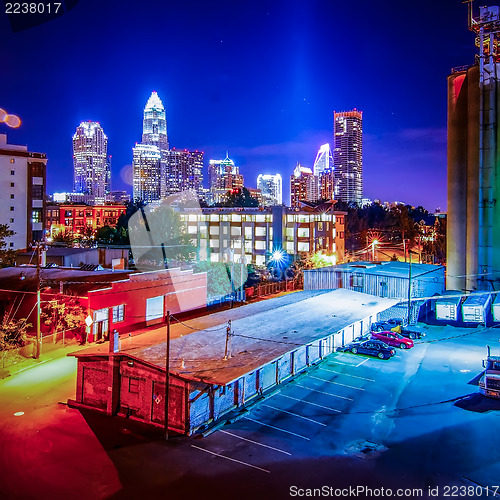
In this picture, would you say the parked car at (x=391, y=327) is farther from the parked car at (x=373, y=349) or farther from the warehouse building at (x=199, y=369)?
the warehouse building at (x=199, y=369)

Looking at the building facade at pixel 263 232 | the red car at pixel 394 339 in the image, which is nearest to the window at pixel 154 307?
the red car at pixel 394 339

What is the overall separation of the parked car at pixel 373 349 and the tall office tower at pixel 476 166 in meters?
16.8

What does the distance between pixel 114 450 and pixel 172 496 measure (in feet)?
11.1

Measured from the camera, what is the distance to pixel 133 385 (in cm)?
1680

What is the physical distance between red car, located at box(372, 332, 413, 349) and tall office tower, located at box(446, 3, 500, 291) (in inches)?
556

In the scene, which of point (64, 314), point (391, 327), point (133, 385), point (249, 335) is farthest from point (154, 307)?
point (391, 327)

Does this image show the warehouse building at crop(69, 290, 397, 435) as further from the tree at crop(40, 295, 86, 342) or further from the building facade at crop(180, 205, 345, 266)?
the building facade at crop(180, 205, 345, 266)

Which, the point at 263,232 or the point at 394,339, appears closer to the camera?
the point at 394,339

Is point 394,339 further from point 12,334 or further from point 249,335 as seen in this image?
point 12,334

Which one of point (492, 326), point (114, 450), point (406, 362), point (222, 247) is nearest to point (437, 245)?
point (222, 247)

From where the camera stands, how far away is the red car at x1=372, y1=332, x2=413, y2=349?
85.4ft

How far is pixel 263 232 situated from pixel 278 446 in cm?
6060

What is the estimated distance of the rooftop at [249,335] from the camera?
1662 cm

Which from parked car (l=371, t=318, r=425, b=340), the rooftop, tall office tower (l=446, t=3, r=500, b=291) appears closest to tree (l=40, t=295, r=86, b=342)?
the rooftop
